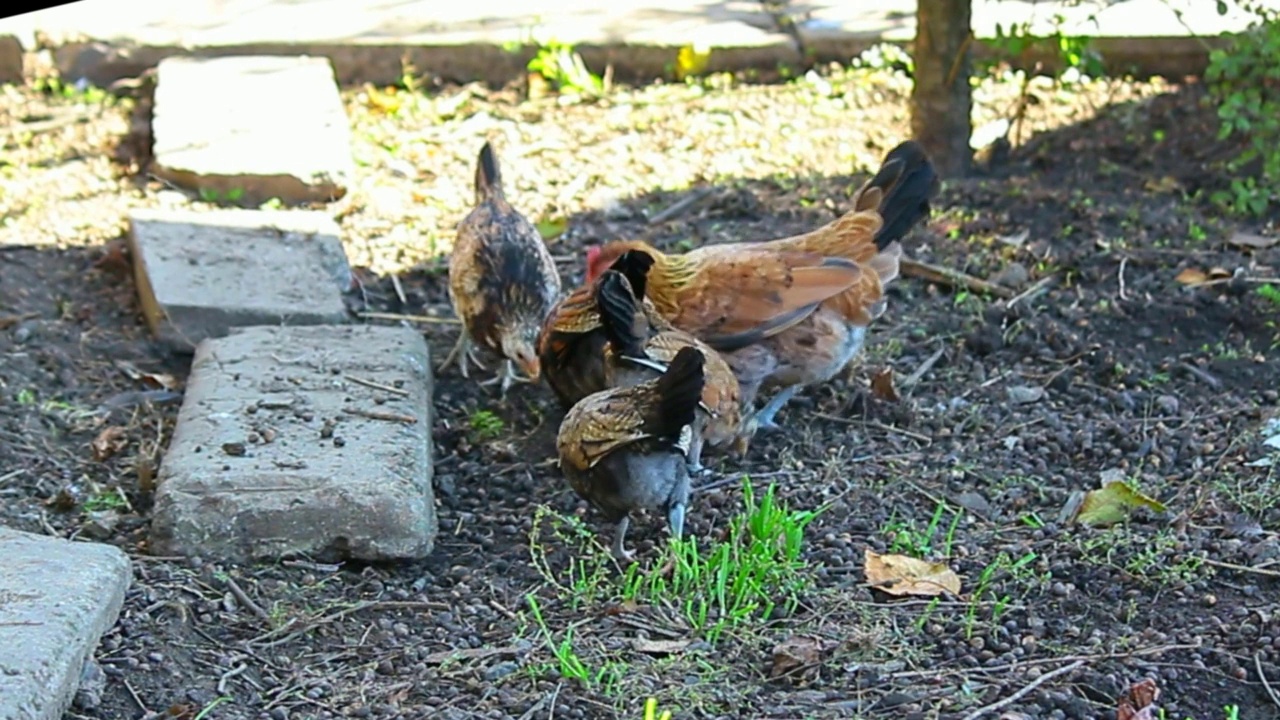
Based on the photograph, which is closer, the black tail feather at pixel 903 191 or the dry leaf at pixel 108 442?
the dry leaf at pixel 108 442

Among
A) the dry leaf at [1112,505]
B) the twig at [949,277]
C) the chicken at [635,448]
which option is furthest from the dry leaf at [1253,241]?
the chicken at [635,448]

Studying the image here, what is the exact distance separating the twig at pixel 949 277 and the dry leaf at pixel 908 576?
2.02m

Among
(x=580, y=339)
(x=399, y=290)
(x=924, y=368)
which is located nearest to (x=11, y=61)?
(x=399, y=290)

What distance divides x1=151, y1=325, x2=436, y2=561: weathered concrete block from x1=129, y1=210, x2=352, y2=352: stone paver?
0.33 metres

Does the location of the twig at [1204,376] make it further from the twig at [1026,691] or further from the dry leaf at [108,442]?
the dry leaf at [108,442]

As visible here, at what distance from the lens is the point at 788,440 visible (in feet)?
16.9

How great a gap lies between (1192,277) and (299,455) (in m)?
3.49

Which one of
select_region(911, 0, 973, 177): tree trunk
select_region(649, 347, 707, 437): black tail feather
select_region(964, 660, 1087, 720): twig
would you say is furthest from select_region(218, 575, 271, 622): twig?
select_region(911, 0, 973, 177): tree trunk

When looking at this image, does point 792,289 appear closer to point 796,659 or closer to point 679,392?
point 679,392

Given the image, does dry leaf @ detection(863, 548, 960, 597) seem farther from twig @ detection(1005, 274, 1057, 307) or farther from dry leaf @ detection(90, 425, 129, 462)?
dry leaf @ detection(90, 425, 129, 462)

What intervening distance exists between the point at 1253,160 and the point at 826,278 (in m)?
2.81

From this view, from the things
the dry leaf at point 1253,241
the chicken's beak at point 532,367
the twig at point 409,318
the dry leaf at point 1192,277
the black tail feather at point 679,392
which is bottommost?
the twig at point 409,318

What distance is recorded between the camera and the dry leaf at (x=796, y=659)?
12.2ft

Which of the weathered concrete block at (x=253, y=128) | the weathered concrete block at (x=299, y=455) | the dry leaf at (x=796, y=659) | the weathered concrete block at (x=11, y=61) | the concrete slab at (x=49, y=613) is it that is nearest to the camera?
the concrete slab at (x=49, y=613)
